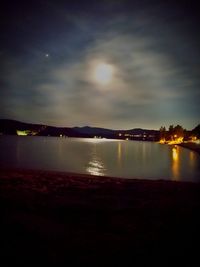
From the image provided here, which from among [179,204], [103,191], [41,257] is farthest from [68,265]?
[103,191]

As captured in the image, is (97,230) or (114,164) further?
(114,164)

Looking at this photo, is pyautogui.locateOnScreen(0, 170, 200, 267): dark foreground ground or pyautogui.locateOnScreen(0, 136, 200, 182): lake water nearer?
pyautogui.locateOnScreen(0, 170, 200, 267): dark foreground ground

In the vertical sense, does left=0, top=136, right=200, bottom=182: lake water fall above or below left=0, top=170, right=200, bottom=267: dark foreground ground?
below

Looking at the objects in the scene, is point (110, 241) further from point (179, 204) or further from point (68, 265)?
point (179, 204)

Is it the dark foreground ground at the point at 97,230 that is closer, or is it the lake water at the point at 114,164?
the dark foreground ground at the point at 97,230

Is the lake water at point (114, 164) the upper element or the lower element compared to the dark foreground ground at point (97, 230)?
lower

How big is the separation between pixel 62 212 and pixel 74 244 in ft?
10.8

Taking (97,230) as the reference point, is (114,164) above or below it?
below

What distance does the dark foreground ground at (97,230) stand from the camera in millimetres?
5977

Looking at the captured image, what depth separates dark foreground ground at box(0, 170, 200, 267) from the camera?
235 inches

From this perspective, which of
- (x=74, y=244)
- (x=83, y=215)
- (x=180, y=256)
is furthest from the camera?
(x=83, y=215)

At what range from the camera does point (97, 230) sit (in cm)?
801

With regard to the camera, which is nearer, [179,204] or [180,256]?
[180,256]

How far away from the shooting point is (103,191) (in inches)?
608
